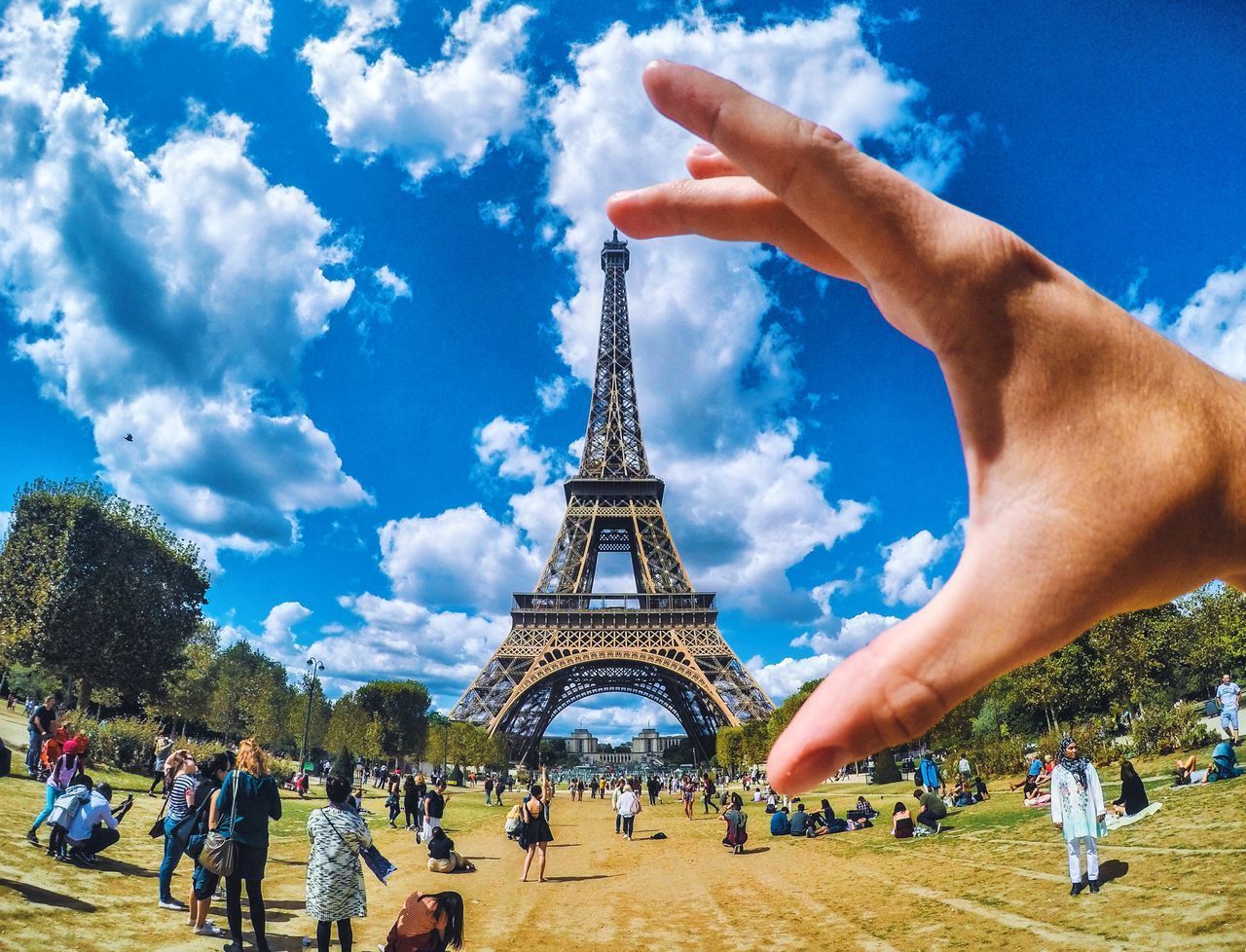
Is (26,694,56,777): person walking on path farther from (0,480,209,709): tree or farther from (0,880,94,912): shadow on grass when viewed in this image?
(0,480,209,709): tree

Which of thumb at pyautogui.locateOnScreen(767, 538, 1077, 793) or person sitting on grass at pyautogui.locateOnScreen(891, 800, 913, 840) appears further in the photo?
person sitting on grass at pyautogui.locateOnScreen(891, 800, 913, 840)

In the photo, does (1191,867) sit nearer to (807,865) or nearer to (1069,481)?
(807,865)

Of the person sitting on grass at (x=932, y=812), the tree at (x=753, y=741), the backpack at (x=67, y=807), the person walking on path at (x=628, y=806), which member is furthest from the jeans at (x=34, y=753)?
the tree at (x=753, y=741)

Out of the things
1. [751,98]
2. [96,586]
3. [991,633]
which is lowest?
[991,633]

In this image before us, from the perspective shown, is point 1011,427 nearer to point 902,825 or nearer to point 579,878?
point 579,878

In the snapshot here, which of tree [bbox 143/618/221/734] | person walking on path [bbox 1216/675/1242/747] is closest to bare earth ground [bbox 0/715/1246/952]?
person walking on path [bbox 1216/675/1242/747]

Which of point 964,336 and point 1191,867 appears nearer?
point 964,336

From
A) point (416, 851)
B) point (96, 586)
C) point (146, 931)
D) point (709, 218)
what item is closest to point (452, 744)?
point (96, 586)
